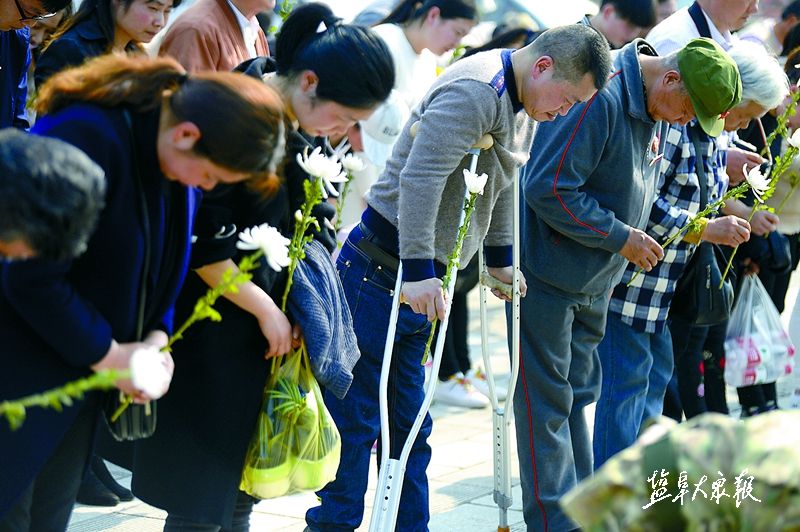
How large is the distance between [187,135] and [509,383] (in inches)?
80.8

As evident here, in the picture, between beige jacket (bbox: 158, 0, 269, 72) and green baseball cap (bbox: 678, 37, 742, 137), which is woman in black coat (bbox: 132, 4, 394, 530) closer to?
beige jacket (bbox: 158, 0, 269, 72)

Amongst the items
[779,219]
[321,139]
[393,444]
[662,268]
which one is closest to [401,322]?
[393,444]

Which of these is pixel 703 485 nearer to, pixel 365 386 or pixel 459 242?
pixel 459 242

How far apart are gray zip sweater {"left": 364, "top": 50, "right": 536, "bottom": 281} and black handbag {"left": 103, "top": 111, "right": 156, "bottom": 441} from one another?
1188 millimetres

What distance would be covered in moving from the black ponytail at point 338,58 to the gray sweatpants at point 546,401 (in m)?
1.43

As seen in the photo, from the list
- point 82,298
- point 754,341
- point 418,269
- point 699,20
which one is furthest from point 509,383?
point 699,20

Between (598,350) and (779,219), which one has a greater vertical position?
(779,219)

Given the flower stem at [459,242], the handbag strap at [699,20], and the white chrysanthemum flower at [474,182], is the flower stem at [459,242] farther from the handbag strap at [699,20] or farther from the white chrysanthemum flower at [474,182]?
the handbag strap at [699,20]

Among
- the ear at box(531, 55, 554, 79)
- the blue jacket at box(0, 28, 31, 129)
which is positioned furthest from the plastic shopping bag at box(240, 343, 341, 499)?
the blue jacket at box(0, 28, 31, 129)

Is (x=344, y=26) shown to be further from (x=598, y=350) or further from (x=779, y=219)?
(x=779, y=219)

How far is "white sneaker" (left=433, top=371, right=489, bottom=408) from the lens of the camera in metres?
7.07

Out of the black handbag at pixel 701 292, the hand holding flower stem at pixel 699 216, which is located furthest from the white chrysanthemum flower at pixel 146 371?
the black handbag at pixel 701 292

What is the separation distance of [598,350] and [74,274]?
298 centimetres

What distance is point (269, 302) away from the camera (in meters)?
3.23
